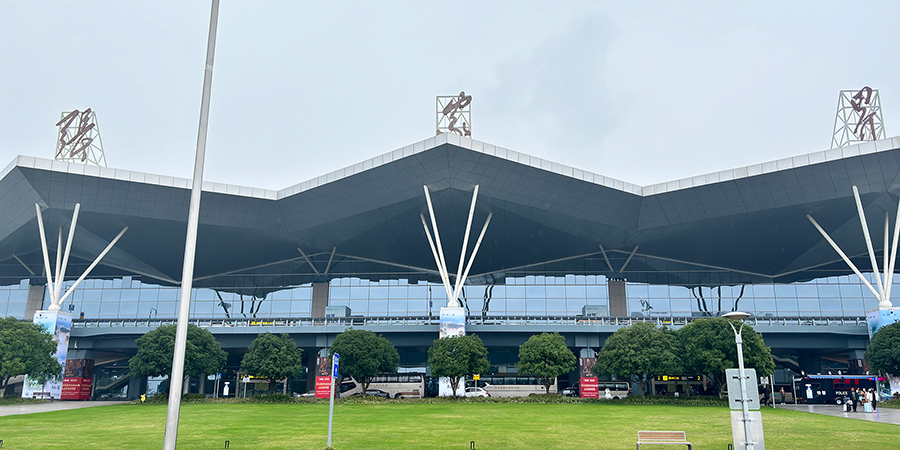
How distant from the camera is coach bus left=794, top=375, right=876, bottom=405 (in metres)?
46.9

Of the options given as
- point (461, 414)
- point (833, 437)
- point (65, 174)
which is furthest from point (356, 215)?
point (833, 437)

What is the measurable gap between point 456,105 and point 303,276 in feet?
88.9

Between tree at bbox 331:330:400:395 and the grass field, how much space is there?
14.1 meters

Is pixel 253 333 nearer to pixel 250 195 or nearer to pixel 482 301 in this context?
pixel 250 195

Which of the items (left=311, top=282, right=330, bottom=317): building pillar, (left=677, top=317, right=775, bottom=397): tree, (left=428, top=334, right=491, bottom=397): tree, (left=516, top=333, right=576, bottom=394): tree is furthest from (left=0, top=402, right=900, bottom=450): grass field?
(left=311, top=282, right=330, bottom=317): building pillar

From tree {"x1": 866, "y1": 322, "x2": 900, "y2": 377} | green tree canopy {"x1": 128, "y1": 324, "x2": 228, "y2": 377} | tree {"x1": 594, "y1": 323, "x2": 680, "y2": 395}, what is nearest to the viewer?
tree {"x1": 866, "y1": 322, "x2": 900, "y2": 377}

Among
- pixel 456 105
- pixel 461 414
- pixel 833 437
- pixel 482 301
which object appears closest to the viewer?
pixel 833 437

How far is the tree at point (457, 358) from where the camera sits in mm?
44719

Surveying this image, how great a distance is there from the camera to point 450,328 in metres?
49.3

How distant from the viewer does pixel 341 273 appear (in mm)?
66750

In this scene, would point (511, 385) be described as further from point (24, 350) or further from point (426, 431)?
point (24, 350)

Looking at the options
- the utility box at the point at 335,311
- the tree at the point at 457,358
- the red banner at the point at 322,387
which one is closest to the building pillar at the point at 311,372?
the utility box at the point at 335,311

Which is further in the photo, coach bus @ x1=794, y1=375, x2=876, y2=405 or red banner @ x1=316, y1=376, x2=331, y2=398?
red banner @ x1=316, y1=376, x2=331, y2=398

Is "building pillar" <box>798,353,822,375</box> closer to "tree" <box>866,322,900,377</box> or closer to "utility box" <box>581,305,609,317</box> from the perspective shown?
"tree" <box>866,322,900,377</box>
